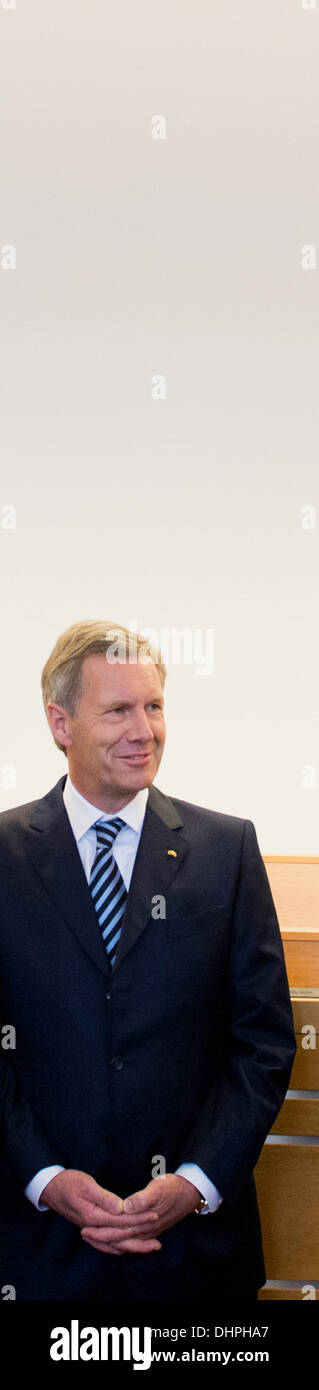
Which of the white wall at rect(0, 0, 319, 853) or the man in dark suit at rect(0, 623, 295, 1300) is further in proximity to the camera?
the white wall at rect(0, 0, 319, 853)

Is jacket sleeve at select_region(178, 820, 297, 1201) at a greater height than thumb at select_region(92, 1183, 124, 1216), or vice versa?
jacket sleeve at select_region(178, 820, 297, 1201)

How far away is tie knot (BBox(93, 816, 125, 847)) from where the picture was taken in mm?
2166

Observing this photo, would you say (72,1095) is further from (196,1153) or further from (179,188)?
(179,188)

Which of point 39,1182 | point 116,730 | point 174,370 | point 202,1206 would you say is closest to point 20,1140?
Result: point 39,1182

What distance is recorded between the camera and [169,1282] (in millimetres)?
1982

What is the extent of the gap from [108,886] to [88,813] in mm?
129

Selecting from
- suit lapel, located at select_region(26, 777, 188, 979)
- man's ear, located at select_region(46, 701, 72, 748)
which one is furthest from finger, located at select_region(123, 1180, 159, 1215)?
man's ear, located at select_region(46, 701, 72, 748)

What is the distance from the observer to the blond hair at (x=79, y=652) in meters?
2.16

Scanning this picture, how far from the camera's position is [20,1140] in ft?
6.49

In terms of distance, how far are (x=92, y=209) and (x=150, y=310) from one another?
0.35 meters

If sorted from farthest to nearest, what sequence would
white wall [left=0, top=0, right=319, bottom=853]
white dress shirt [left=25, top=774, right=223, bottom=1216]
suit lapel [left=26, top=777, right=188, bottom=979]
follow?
white wall [left=0, top=0, right=319, bottom=853] < white dress shirt [left=25, top=774, right=223, bottom=1216] < suit lapel [left=26, top=777, right=188, bottom=979]

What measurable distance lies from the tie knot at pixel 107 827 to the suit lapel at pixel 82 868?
4cm

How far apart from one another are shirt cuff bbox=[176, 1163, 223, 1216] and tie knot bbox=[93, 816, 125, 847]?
20.5 inches

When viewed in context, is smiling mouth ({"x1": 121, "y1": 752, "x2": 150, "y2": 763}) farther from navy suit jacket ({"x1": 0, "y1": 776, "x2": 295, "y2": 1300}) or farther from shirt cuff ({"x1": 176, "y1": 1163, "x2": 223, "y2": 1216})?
shirt cuff ({"x1": 176, "y1": 1163, "x2": 223, "y2": 1216})
